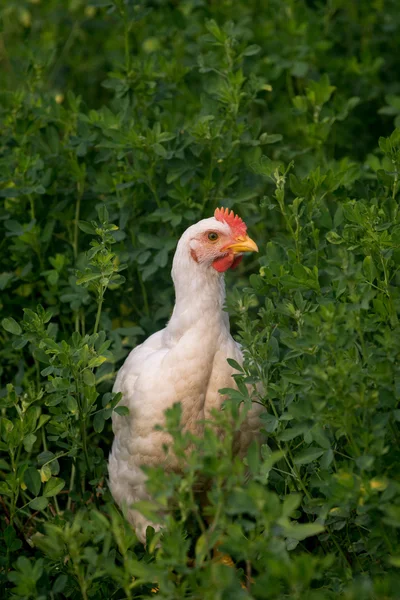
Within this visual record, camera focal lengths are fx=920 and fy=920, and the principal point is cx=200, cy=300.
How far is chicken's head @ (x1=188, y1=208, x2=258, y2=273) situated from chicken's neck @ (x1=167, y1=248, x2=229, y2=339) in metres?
0.04

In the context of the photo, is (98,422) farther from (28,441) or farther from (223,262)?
(223,262)

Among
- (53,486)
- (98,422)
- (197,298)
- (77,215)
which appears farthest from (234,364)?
(77,215)

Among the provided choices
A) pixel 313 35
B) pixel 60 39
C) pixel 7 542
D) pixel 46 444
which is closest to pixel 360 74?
pixel 313 35

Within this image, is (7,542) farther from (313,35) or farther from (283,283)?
(313,35)

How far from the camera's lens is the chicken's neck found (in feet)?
11.4

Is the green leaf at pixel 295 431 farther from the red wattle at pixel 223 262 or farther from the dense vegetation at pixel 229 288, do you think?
the red wattle at pixel 223 262

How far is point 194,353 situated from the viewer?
11.2ft

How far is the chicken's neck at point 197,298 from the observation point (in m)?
3.46

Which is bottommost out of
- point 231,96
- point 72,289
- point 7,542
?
point 7,542

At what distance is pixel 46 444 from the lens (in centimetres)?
410

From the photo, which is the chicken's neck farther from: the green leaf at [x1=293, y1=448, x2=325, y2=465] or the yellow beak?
the green leaf at [x1=293, y1=448, x2=325, y2=465]

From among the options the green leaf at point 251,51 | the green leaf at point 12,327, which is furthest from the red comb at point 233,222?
the green leaf at point 251,51

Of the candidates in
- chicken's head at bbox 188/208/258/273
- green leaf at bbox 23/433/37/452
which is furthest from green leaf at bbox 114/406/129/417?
chicken's head at bbox 188/208/258/273

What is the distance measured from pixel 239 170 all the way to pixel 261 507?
2235 mm
